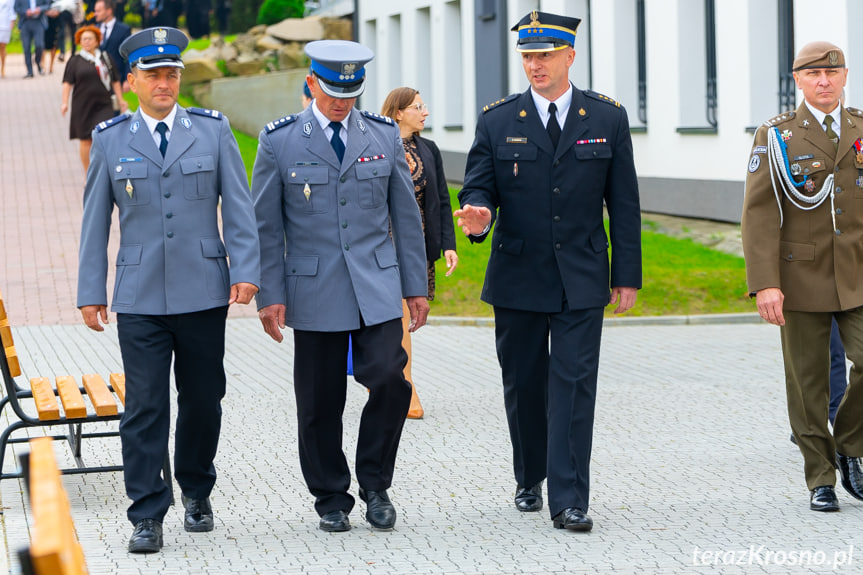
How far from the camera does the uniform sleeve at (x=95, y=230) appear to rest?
19.2 ft

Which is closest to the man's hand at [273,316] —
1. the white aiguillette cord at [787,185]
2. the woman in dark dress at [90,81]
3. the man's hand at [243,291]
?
the man's hand at [243,291]

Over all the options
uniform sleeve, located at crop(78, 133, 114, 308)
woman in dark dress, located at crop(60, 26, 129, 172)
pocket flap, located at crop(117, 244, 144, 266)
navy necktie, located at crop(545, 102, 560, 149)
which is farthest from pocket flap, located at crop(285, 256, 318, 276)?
woman in dark dress, located at crop(60, 26, 129, 172)

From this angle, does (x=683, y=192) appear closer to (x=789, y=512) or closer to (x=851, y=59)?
(x=851, y=59)

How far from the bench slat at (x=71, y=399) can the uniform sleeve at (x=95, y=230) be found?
2.39ft

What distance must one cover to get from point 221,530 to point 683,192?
15.5m

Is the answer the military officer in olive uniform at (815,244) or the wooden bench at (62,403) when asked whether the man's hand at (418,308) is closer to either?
the wooden bench at (62,403)

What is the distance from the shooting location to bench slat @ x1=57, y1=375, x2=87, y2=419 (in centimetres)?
641

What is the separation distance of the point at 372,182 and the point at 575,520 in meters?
1.65

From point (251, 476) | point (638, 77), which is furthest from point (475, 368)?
point (638, 77)

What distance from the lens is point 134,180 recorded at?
19.1 feet

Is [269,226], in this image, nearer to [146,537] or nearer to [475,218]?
[475,218]

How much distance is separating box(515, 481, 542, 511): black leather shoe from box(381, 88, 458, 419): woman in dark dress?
7.32 ft

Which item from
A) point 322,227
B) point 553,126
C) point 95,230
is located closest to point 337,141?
point 322,227

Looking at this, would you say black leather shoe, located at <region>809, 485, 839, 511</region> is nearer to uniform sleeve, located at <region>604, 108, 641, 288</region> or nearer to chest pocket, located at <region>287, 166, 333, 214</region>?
uniform sleeve, located at <region>604, 108, 641, 288</region>
